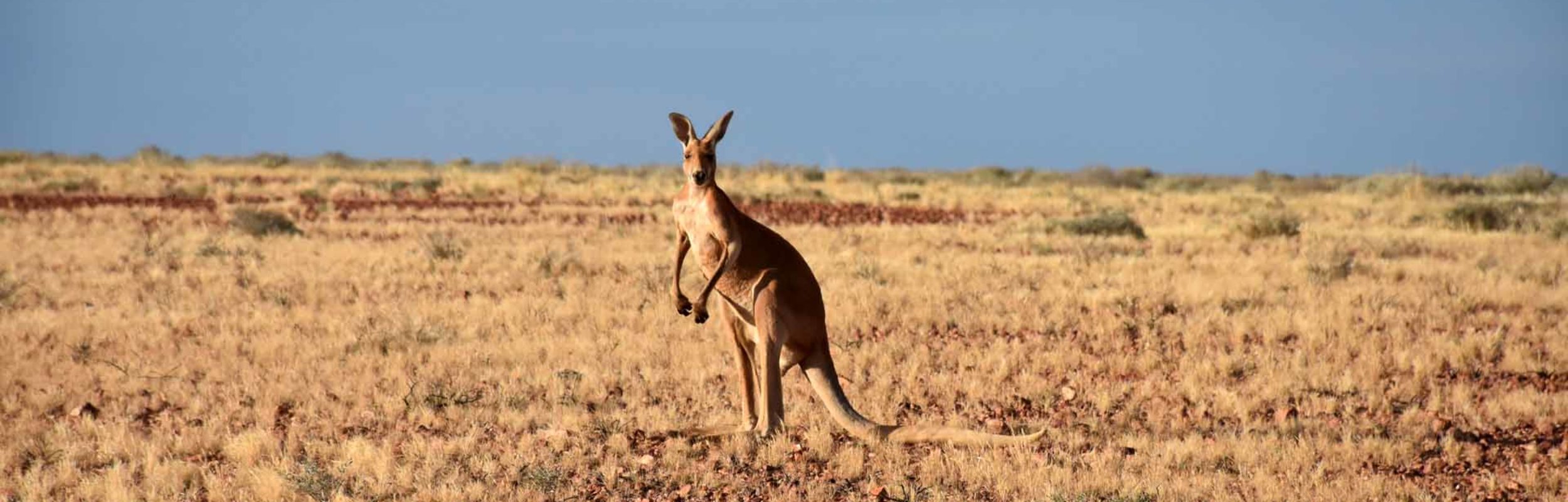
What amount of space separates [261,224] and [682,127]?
14731 millimetres

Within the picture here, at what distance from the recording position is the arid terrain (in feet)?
22.4

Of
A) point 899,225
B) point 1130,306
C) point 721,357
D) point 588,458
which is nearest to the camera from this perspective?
point 588,458

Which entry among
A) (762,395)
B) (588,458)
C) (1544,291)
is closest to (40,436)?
(588,458)

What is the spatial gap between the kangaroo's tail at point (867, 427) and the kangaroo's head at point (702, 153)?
1.35 metres

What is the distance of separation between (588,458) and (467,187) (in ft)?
86.0

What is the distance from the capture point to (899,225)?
71.7ft

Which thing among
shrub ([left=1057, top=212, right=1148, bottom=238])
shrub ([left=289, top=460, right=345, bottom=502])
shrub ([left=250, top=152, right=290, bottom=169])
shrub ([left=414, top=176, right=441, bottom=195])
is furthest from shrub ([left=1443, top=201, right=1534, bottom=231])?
shrub ([left=250, top=152, right=290, bottom=169])

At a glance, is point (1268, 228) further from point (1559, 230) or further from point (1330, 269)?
point (1330, 269)

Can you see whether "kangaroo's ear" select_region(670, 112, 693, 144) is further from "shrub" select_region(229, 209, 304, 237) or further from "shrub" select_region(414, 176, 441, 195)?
"shrub" select_region(414, 176, 441, 195)

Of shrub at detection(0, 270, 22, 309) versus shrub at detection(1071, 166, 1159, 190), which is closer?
shrub at detection(0, 270, 22, 309)

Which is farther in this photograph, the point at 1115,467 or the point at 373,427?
the point at 373,427

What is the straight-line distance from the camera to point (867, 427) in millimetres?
7352

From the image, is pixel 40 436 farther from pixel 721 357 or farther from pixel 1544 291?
pixel 1544 291

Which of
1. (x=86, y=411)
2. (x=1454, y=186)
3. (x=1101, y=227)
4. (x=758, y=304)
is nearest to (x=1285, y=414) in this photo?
(x=758, y=304)
